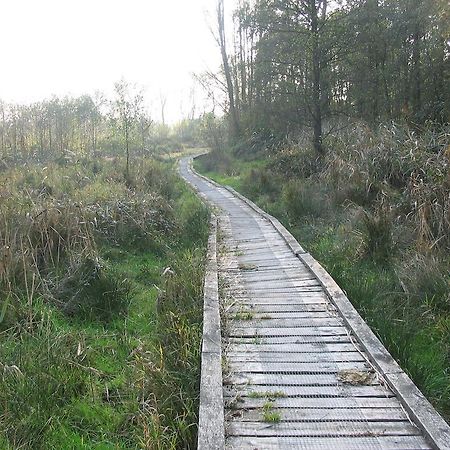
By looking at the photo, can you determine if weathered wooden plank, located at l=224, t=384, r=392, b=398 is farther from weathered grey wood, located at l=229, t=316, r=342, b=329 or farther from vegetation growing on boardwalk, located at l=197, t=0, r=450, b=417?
weathered grey wood, located at l=229, t=316, r=342, b=329

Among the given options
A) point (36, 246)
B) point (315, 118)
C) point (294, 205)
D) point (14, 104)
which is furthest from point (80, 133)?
point (36, 246)

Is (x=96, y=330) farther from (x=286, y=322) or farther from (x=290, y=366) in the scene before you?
(x=290, y=366)

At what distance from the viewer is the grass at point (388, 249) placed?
3.78 meters

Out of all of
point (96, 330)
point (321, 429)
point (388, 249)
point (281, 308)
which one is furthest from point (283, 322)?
point (388, 249)

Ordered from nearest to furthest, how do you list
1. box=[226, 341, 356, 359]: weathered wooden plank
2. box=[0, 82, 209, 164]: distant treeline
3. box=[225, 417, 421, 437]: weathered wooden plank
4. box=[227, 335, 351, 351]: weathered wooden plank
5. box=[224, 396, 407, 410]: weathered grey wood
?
box=[225, 417, 421, 437]: weathered wooden plank → box=[224, 396, 407, 410]: weathered grey wood → box=[226, 341, 356, 359]: weathered wooden plank → box=[227, 335, 351, 351]: weathered wooden plank → box=[0, 82, 209, 164]: distant treeline

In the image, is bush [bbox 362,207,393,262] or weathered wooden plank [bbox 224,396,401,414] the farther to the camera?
bush [bbox 362,207,393,262]

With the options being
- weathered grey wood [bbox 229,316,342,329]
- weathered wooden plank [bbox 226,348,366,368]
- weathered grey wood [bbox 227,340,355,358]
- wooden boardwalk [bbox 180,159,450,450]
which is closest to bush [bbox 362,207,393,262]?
wooden boardwalk [bbox 180,159,450,450]

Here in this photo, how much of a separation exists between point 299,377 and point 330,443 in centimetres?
68

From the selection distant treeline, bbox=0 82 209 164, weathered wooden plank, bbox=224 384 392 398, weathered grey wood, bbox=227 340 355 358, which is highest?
distant treeline, bbox=0 82 209 164

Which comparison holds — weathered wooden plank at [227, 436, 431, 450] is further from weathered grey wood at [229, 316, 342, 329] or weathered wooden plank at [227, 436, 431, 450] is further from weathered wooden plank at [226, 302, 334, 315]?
weathered wooden plank at [226, 302, 334, 315]

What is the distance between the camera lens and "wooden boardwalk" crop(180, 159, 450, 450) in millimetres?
2545

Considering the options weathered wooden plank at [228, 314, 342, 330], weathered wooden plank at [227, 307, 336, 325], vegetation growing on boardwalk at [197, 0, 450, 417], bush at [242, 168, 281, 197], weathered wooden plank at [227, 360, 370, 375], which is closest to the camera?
weathered wooden plank at [227, 360, 370, 375]

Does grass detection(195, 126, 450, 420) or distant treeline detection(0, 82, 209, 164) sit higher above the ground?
distant treeline detection(0, 82, 209, 164)

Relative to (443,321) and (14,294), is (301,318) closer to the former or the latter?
(443,321)
